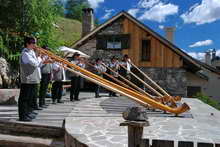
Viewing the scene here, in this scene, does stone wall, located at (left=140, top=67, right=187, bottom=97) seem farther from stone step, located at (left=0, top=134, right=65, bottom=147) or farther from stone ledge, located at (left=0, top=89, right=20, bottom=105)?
stone step, located at (left=0, top=134, right=65, bottom=147)

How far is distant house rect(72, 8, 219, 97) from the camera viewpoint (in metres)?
14.8

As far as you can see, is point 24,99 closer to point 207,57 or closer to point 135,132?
point 135,132

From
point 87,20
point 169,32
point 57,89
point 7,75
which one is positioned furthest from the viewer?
point 169,32

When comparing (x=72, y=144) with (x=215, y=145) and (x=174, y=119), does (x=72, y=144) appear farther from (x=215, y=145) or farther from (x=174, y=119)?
(x=174, y=119)

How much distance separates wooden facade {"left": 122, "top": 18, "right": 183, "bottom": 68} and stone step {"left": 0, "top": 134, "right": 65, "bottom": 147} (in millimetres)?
11387

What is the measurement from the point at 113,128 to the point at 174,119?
173cm

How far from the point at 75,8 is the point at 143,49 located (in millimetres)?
60803

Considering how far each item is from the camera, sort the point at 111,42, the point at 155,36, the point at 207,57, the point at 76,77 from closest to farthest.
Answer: the point at 76,77
the point at 155,36
the point at 111,42
the point at 207,57

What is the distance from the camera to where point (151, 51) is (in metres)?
15.0

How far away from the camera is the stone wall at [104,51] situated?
15.4 metres

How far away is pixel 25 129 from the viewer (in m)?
4.39

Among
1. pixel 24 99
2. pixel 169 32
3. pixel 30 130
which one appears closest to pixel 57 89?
pixel 24 99

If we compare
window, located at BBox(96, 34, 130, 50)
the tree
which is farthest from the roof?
the tree

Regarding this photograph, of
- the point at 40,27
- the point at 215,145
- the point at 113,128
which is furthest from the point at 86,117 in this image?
the point at 40,27
